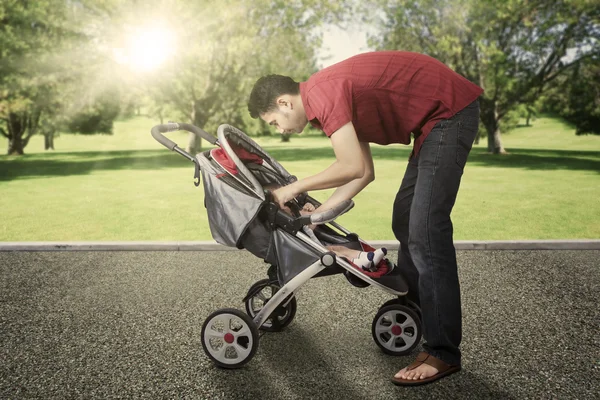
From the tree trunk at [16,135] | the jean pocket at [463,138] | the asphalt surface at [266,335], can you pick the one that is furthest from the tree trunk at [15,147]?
the jean pocket at [463,138]

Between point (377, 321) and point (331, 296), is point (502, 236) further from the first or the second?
point (377, 321)

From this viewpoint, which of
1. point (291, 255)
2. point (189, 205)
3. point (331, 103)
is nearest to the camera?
point (331, 103)

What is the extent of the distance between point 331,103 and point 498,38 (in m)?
24.4

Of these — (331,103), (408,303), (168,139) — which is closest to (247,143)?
(168,139)

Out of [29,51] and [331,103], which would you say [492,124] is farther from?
[331,103]

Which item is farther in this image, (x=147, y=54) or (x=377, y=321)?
(x=147, y=54)

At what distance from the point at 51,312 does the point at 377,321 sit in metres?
2.45

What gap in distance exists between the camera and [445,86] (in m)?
2.67

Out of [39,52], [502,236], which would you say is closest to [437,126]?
[502,236]

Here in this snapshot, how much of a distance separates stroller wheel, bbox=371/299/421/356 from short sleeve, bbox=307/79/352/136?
49.1 inches

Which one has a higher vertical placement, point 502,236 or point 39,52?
point 39,52

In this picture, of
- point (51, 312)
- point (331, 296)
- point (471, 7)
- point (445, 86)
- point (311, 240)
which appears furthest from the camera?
point (471, 7)

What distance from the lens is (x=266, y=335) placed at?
11.8ft

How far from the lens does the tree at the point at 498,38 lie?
2277cm
